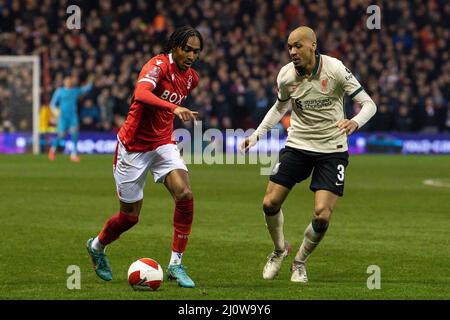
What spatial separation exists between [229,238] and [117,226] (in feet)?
11.4

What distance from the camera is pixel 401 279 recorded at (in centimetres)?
973

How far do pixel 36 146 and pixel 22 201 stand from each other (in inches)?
622

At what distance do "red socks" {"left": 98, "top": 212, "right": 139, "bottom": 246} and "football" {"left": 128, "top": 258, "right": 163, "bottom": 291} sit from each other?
0.74 meters

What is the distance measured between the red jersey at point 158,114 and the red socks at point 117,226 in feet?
1.99

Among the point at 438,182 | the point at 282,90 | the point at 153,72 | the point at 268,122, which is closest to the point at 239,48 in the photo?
the point at 438,182

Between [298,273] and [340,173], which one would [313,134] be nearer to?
[340,173]

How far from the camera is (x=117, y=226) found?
9.65m

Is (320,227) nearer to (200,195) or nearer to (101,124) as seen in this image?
(200,195)

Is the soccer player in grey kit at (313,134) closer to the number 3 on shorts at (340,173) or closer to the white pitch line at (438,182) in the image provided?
the number 3 on shorts at (340,173)

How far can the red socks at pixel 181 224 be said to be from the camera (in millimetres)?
9375

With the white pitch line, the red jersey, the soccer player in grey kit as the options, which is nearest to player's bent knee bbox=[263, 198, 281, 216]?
the soccer player in grey kit

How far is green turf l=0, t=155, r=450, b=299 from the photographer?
9047 millimetres

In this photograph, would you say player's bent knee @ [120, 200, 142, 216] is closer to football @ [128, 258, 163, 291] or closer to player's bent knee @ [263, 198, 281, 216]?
football @ [128, 258, 163, 291]

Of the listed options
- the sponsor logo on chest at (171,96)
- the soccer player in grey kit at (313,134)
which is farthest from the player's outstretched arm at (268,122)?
the sponsor logo on chest at (171,96)
